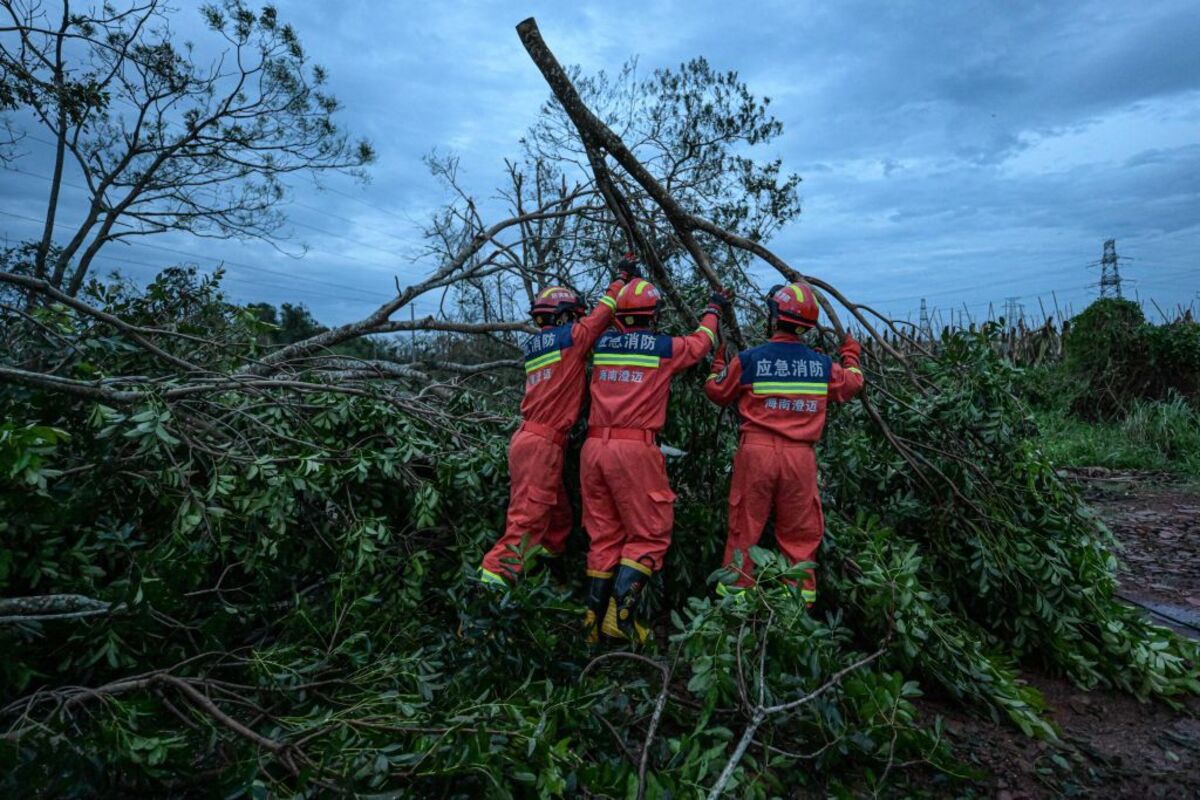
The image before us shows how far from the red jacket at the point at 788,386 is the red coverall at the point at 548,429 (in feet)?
3.03

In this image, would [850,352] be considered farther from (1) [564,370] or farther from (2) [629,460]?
(1) [564,370]

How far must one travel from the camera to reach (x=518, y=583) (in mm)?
3406

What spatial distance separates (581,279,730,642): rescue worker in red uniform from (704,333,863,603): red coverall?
39cm

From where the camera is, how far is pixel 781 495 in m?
4.11

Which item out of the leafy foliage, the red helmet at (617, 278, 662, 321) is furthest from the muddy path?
the red helmet at (617, 278, 662, 321)

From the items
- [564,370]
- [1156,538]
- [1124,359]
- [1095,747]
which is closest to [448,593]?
[564,370]

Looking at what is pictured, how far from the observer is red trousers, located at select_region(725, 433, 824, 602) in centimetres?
407

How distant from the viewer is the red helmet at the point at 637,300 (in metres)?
4.35

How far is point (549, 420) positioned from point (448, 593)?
1.28m

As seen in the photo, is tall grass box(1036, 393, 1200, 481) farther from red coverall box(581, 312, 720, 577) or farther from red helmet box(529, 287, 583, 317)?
red helmet box(529, 287, 583, 317)

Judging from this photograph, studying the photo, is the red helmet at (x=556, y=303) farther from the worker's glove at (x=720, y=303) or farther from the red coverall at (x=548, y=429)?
the worker's glove at (x=720, y=303)

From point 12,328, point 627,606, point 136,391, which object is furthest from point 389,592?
point 12,328

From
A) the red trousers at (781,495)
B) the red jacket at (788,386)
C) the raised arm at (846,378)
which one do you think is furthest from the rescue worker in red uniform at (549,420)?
the raised arm at (846,378)

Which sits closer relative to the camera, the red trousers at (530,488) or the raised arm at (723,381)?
the red trousers at (530,488)
